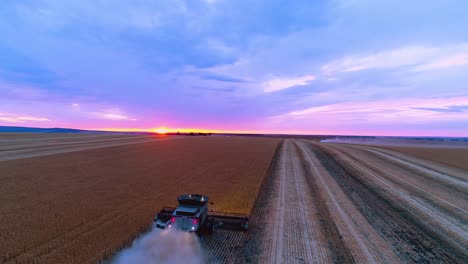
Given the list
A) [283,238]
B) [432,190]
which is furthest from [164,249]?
[432,190]

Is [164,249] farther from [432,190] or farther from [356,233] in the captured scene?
[432,190]

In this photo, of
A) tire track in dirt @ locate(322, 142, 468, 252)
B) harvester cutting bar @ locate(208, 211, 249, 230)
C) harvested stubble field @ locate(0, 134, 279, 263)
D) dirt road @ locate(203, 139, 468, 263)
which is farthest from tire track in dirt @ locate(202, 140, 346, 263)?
tire track in dirt @ locate(322, 142, 468, 252)

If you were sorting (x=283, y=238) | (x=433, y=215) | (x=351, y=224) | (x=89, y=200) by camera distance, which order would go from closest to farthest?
(x=283, y=238), (x=351, y=224), (x=433, y=215), (x=89, y=200)

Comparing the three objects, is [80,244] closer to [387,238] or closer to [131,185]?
[131,185]

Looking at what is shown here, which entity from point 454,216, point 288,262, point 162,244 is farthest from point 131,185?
point 454,216

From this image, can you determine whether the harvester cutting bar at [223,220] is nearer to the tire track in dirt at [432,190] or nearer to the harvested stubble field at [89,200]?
the harvested stubble field at [89,200]

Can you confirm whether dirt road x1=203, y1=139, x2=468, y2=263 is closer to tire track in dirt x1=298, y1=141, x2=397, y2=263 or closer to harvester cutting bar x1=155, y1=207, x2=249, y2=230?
tire track in dirt x1=298, y1=141, x2=397, y2=263

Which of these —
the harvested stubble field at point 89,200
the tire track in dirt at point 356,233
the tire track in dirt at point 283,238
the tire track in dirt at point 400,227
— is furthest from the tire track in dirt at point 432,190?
the harvested stubble field at point 89,200
